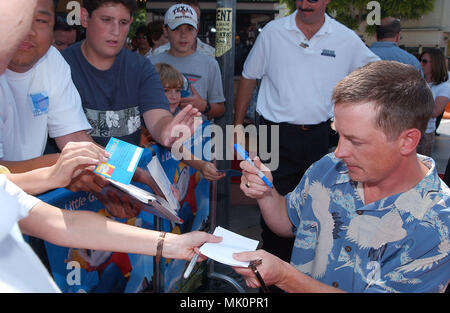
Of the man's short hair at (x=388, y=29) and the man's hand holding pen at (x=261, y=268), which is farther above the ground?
the man's short hair at (x=388, y=29)

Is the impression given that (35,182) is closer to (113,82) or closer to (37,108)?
(37,108)

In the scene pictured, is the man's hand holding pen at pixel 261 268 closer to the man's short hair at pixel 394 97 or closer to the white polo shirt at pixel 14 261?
the man's short hair at pixel 394 97

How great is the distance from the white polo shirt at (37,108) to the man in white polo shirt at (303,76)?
177 centimetres

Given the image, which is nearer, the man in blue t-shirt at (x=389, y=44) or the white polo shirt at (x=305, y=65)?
the white polo shirt at (x=305, y=65)

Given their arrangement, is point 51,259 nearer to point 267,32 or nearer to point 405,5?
point 267,32

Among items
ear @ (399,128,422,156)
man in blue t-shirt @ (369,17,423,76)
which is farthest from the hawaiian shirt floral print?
man in blue t-shirt @ (369,17,423,76)

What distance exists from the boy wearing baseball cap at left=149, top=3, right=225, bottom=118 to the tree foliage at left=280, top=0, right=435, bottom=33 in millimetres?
17440

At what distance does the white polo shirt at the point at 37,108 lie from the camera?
7.62ft

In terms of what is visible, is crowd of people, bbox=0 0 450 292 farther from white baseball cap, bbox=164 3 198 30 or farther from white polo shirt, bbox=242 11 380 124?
white baseball cap, bbox=164 3 198 30

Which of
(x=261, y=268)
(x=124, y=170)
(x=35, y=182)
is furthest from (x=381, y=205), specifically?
(x=35, y=182)

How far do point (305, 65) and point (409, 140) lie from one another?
221 cm

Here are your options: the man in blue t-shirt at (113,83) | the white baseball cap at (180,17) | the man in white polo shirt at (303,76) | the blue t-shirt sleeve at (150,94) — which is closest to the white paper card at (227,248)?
the man in blue t-shirt at (113,83)

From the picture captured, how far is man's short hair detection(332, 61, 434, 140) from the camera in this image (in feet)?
5.62
